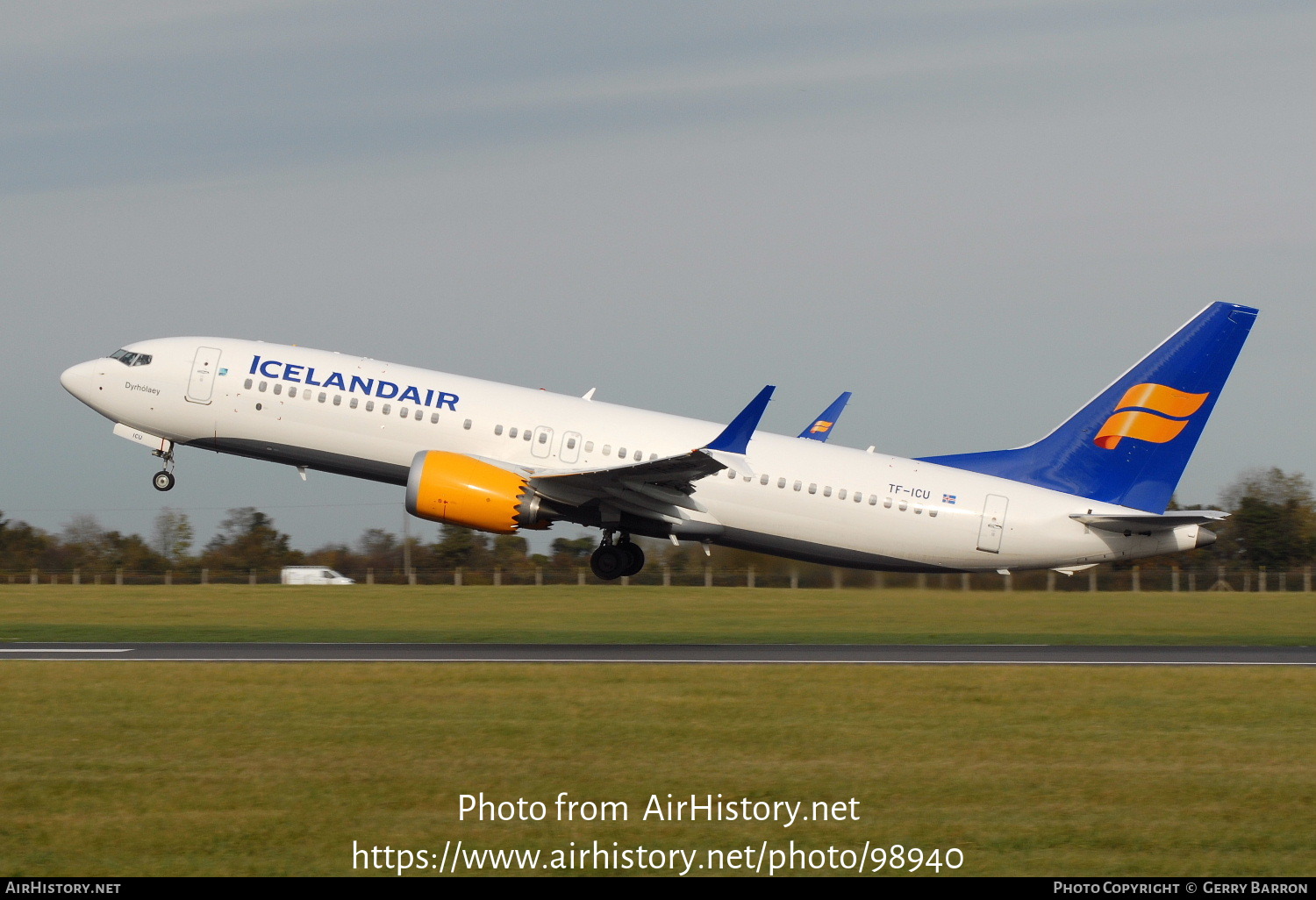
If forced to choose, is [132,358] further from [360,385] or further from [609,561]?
[609,561]

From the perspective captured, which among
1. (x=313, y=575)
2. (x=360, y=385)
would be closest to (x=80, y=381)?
(x=360, y=385)

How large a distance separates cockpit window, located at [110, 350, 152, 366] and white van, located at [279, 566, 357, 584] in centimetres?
3649

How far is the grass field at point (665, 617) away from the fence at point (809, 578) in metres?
0.56

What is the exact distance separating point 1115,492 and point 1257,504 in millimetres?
44477

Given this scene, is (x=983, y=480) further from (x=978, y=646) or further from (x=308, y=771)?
(x=308, y=771)

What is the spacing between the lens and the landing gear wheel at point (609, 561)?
3331cm

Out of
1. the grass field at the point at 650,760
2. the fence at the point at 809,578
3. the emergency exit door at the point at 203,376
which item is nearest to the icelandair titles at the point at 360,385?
the emergency exit door at the point at 203,376

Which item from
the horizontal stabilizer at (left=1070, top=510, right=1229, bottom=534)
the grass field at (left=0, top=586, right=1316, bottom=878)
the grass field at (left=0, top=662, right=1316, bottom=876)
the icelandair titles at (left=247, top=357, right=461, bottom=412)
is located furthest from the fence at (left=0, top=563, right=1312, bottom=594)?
the grass field at (left=0, top=662, right=1316, bottom=876)

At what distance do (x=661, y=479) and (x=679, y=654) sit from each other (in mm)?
5096

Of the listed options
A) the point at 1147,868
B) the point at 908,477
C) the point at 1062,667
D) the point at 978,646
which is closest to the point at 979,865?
the point at 1147,868

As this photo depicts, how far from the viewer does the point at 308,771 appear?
15.1 metres

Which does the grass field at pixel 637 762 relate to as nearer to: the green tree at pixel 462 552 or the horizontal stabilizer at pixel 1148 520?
the horizontal stabilizer at pixel 1148 520

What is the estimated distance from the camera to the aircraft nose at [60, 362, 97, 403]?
109 feet

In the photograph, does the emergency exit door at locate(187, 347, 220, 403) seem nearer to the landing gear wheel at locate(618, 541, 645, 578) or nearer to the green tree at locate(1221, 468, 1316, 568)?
the landing gear wheel at locate(618, 541, 645, 578)
